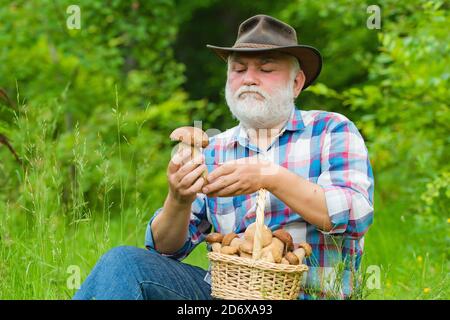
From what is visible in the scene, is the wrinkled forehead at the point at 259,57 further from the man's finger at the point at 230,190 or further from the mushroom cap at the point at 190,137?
the man's finger at the point at 230,190

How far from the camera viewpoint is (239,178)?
244 cm

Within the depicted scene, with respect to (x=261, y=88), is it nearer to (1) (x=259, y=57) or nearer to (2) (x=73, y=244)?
(1) (x=259, y=57)

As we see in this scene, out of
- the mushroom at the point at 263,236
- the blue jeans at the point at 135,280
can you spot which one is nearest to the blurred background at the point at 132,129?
the blue jeans at the point at 135,280

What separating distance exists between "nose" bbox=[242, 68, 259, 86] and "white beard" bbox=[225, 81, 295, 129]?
0.02 meters

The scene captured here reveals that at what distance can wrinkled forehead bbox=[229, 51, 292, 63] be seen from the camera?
9.25 ft

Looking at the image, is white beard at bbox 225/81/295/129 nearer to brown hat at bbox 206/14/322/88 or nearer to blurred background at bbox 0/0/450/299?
brown hat at bbox 206/14/322/88

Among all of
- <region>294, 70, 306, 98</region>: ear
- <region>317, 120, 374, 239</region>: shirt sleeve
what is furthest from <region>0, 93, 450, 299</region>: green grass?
<region>294, 70, 306, 98</region>: ear

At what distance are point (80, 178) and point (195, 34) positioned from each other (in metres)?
11.2

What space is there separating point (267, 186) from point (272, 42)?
60 cm

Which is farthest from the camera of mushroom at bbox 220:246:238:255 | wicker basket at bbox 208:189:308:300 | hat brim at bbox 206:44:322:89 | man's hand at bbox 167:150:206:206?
hat brim at bbox 206:44:322:89

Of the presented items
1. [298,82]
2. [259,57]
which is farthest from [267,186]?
[298,82]

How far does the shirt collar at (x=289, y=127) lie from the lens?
286 cm

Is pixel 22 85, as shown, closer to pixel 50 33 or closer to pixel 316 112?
pixel 50 33

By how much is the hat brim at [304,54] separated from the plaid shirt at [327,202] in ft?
0.63
